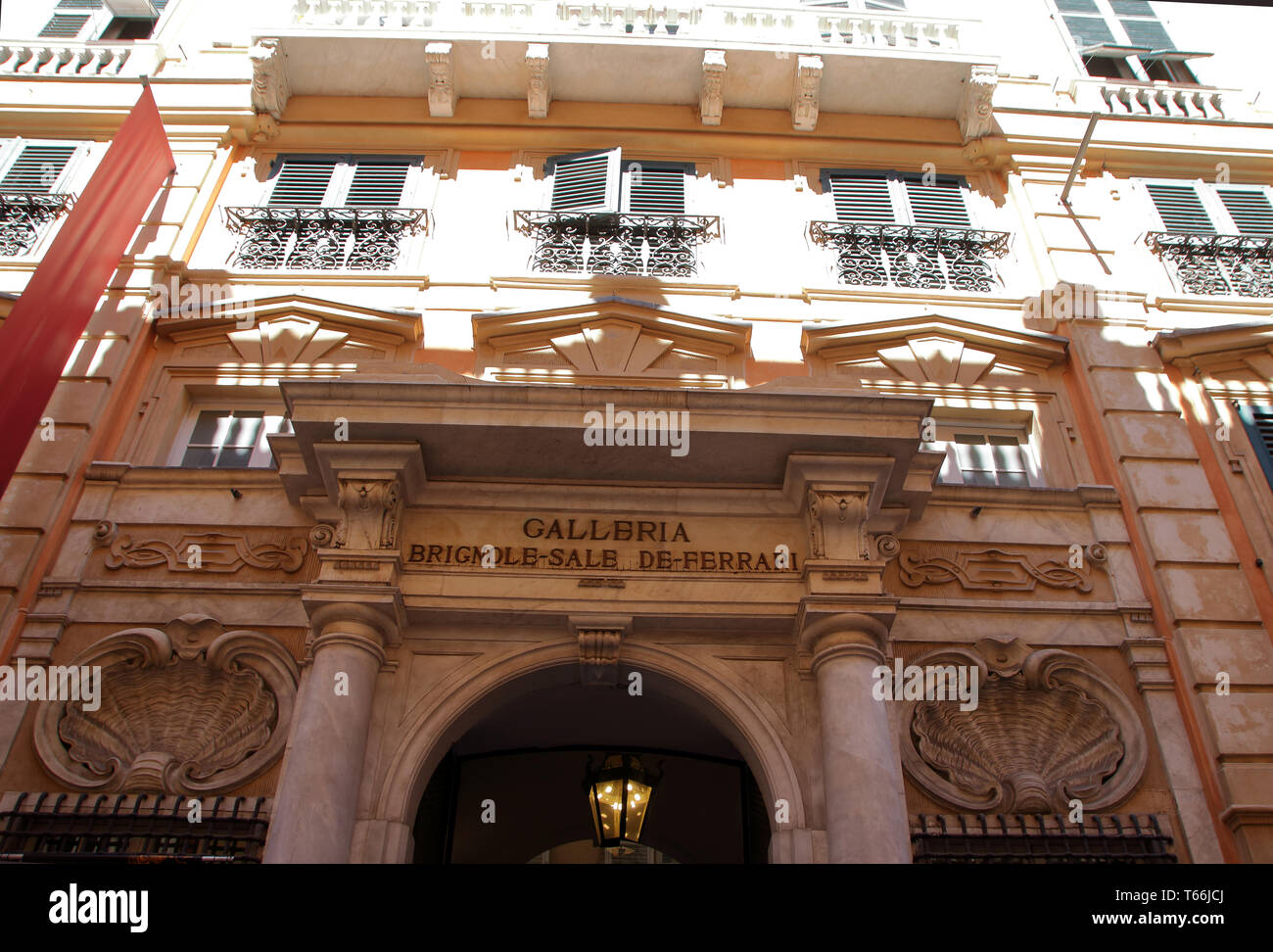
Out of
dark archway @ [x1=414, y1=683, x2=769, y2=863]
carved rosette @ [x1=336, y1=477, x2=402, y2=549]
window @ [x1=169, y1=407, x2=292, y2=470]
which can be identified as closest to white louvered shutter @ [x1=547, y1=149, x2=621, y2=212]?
window @ [x1=169, y1=407, x2=292, y2=470]

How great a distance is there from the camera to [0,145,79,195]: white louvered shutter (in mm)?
12570

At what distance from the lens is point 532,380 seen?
1056 cm

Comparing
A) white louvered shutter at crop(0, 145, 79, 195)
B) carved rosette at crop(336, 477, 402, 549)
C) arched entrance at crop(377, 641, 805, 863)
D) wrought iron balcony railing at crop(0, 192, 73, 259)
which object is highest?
white louvered shutter at crop(0, 145, 79, 195)

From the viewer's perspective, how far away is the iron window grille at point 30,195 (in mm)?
11844

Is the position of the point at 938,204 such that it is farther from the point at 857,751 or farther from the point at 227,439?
the point at 227,439

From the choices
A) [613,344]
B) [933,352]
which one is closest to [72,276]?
[613,344]

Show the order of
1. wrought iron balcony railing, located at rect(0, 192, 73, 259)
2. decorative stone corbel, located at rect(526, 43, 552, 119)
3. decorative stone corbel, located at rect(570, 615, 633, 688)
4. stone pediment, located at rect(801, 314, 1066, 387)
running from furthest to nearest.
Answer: decorative stone corbel, located at rect(526, 43, 552, 119), wrought iron balcony railing, located at rect(0, 192, 73, 259), stone pediment, located at rect(801, 314, 1066, 387), decorative stone corbel, located at rect(570, 615, 633, 688)

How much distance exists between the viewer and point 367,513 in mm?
8477

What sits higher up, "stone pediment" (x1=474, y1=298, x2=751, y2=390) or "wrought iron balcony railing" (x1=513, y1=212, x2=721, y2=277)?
"wrought iron balcony railing" (x1=513, y1=212, x2=721, y2=277)

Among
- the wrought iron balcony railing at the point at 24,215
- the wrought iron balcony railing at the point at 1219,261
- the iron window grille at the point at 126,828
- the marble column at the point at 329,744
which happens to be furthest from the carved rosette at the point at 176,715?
the wrought iron balcony railing at the point at 1219,261

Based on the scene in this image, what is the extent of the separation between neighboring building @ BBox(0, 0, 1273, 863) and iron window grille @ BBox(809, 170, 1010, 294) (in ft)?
0.23

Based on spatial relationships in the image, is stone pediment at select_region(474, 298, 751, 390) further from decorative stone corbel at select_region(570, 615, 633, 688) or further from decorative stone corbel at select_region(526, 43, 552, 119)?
decorative stone corbel at select_region(526, 43, 552, 119)

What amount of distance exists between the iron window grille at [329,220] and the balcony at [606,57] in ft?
4.63
